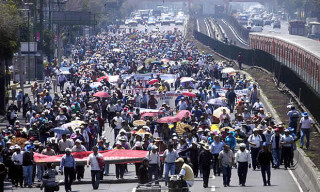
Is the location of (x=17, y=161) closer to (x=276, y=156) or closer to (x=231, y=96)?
(x=276, y=156)

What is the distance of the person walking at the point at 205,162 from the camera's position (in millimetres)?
22766

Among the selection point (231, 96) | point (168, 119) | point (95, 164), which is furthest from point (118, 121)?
point (231, 96)

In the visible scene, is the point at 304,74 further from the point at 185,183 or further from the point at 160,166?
the point at 185,183

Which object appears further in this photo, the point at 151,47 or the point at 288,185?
the point at 151,47

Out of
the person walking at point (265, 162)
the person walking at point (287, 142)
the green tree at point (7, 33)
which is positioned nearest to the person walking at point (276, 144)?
the person walking at point (287, 142)

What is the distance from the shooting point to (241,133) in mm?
27156

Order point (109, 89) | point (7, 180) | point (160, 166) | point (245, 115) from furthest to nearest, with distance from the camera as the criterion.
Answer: point (109, 89) < point (245, 115) < point (7, 180) < point (160, 166)

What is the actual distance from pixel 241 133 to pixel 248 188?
15.2ft

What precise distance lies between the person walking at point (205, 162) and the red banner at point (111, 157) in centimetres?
177

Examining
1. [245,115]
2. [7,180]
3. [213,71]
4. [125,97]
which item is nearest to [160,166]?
[7,180]

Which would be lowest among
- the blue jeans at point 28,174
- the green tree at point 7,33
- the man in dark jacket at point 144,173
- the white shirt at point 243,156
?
the blue jeans at point 28,174

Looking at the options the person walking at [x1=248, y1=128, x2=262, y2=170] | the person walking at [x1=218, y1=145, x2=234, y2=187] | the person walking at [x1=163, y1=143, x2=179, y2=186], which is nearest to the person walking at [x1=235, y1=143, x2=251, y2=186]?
the person walking at [x1=218, y1=145, x2=234, y2=187]

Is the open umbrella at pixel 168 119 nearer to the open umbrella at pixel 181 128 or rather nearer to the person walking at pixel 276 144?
the open umbrella at pixel 181 128

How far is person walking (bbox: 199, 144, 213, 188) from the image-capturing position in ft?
74.7
